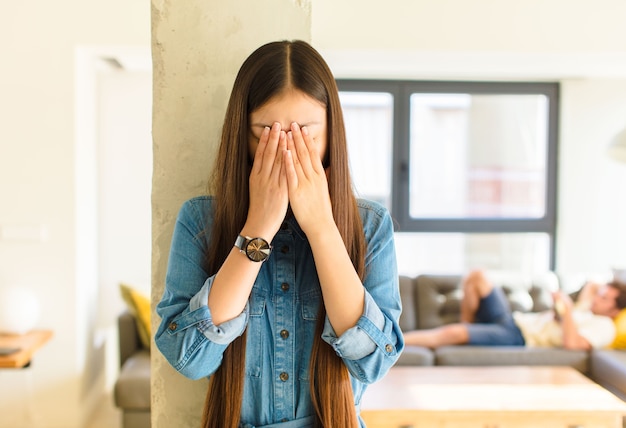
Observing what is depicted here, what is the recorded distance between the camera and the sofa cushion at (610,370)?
3881mm

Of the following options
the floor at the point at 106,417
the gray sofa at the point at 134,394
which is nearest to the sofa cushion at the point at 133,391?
the gray sofa at the point at 134,394

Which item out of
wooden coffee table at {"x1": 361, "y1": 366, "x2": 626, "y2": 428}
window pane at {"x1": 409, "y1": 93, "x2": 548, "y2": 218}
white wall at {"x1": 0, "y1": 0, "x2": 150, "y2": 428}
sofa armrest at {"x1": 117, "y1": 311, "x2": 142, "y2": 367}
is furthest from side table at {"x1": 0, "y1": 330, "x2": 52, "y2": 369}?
window pane at {"x1": 409, "y1": 93, "x2": 548, "y2": 218}

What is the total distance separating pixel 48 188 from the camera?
384cm

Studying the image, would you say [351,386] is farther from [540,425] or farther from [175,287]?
[540,425]

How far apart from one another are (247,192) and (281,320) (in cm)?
22

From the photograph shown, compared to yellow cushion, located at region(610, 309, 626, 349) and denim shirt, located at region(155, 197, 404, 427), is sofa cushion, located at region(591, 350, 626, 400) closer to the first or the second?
yellow cushion, located at region(610, 309, 626, 349)

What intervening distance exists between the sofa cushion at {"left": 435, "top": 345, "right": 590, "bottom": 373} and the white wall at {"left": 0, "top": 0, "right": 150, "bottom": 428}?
220 cm

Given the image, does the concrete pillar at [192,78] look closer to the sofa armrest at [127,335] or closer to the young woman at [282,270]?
the young woman at [282,270]

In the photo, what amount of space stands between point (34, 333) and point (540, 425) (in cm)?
270

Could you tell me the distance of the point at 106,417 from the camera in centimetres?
434

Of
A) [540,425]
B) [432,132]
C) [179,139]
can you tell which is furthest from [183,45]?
[432,132]

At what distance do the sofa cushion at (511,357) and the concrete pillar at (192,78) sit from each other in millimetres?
2946

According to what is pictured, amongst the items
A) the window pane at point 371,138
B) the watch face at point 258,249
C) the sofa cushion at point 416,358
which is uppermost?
the window pane at point 371,138

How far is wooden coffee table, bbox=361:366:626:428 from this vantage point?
2.98 metres
